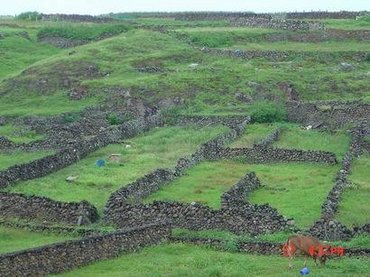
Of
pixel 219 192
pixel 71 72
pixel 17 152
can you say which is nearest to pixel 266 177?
pixel 219 192

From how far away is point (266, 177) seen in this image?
49.7 meters

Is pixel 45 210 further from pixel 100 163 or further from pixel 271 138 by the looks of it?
pixel 271 138

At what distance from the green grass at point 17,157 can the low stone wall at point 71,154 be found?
1.97 meters

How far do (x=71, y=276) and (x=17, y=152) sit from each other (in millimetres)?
29099

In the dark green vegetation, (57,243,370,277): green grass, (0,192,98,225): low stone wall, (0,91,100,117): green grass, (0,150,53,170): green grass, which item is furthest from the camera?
(0,91,100,117): green grass

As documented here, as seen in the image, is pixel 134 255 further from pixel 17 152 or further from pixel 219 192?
pixel 17 152

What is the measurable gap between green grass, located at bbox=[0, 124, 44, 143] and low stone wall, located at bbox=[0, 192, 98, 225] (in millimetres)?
22243

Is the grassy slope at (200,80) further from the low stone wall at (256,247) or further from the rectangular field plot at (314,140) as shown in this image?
the low stone wall at (256,247)

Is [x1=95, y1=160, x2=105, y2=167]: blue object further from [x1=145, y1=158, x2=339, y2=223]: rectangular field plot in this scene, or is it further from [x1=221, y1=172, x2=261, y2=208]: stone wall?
[x1=221, y1=172, x2=261, y2=208]: stone wall

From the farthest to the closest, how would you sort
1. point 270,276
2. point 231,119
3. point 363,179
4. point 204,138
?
point 231,119 → point 204,138 → point 363,179 → point 270,276

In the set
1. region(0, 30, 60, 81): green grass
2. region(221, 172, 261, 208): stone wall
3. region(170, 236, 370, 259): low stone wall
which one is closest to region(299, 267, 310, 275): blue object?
region(170, 236, 370, 259): low stone wall

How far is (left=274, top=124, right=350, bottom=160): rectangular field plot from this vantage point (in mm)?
59250

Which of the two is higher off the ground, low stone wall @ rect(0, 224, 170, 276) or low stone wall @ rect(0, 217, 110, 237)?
low stone wall @ rect(0, 224, 170, 276)

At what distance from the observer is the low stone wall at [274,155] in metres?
53.7
